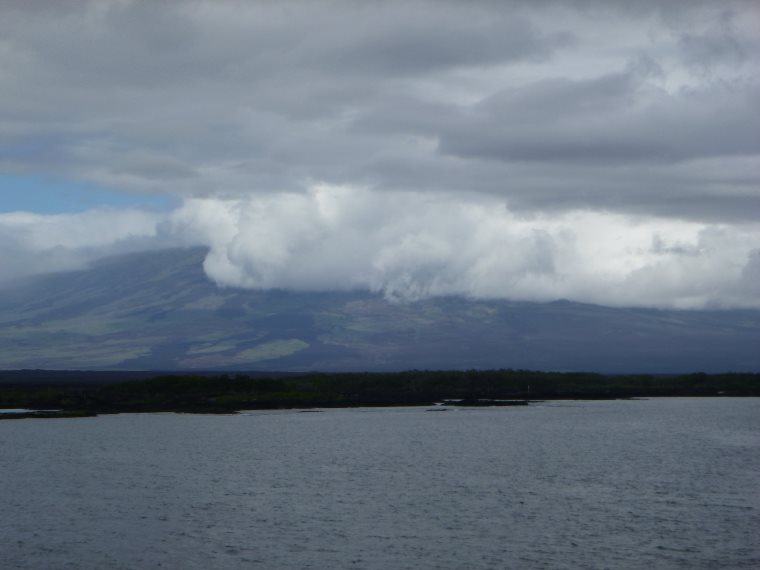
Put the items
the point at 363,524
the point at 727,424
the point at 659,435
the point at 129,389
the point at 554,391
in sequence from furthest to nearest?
the point at 554,391
the point at 129,389
the point at 727,424
the point at 659,435
the point at 363,524

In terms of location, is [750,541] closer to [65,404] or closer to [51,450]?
[51,450]

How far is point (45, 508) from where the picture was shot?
1715 inches

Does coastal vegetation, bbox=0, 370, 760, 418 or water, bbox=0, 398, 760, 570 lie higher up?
coastal vegetation, bbox=0, 370, 760, 418

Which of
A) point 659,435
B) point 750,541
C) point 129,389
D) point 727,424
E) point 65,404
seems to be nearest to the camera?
point 750,541

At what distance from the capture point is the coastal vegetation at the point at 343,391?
110m

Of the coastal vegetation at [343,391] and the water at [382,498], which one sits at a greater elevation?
the coastal vegetation at [343,391]

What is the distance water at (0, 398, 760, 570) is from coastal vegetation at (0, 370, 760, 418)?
26906mm

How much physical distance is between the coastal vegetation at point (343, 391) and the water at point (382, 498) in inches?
1059

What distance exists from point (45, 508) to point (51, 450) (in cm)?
2545

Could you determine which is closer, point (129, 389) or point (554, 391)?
point (129, 389)

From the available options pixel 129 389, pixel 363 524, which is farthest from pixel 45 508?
pixel 129 389

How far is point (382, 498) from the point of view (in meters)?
44.8

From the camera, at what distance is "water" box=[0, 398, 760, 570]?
110 ft

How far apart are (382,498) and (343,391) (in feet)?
303
